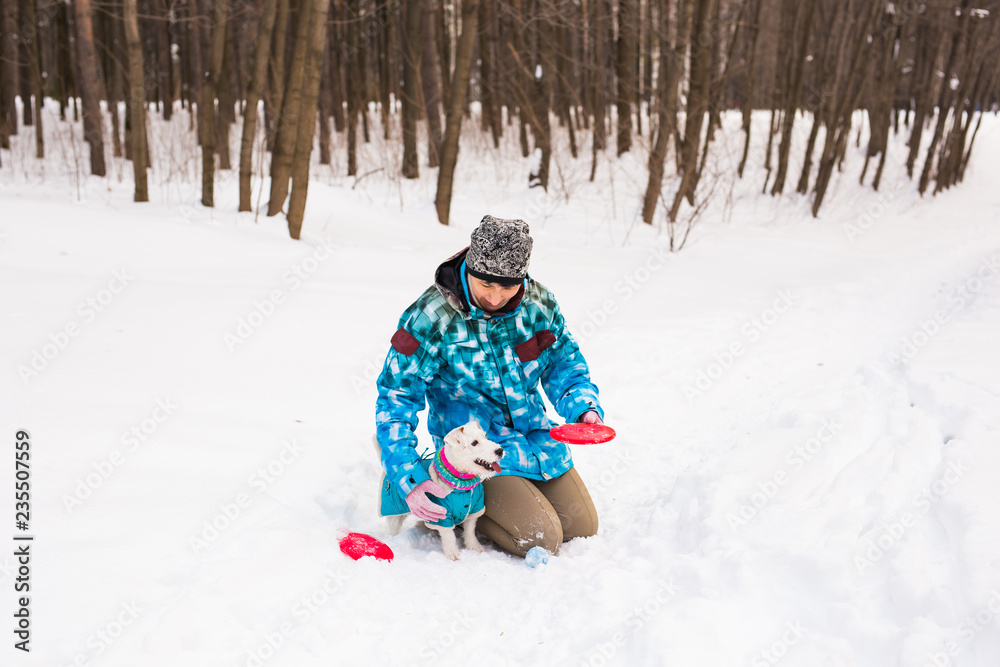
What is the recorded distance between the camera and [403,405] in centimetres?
294

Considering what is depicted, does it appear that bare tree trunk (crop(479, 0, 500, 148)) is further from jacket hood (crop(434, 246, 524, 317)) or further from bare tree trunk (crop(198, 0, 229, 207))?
jacket hood (crop(434, 246, 524, 317))

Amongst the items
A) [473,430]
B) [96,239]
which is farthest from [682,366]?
[96,239]

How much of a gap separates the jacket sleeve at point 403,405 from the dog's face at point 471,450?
0.62ft

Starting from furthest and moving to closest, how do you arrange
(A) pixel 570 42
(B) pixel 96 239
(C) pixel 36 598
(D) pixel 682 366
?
(A) pixel 570 42 < (B) pixel 96 239 < (D) pixel 682 366 < (C) pixel 36 598

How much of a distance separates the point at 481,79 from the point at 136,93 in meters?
10.0

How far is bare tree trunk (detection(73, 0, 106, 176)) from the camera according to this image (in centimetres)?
950

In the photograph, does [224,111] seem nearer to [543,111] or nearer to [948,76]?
[543,111]

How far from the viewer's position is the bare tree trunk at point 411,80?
13367 mm

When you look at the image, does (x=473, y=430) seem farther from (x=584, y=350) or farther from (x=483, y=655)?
(x=584, y=350)

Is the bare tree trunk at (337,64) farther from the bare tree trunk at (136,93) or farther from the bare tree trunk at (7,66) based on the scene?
the bare tree trunk at (136,93)

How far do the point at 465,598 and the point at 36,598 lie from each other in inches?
55.7

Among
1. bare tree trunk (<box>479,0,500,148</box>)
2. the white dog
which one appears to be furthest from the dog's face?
bare tree trunk (<box>479,0,500,148</box>)

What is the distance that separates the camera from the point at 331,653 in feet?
7.59

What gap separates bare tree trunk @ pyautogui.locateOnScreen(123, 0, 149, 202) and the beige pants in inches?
265
